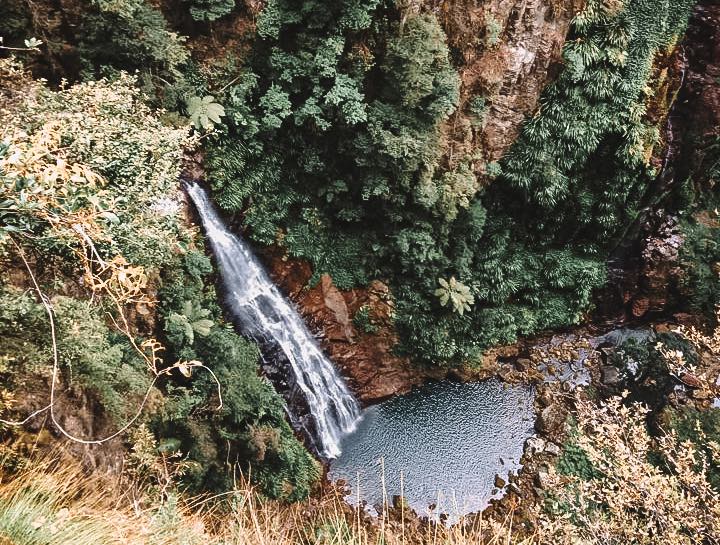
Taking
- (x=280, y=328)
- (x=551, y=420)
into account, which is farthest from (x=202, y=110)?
(x=551, y=420)

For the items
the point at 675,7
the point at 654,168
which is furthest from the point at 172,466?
the point at 675,7

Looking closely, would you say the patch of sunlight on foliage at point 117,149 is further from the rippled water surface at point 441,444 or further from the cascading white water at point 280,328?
the rippled water surface at point 441,444

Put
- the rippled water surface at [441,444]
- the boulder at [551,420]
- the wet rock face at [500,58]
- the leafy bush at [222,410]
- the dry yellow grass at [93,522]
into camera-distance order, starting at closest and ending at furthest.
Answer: the dry yellow grass at [93,522] → the leafy bush at [222,410] → the wet rock face at [500,58] → the rippled water surface at [441,444] → the boulder at [551,420]

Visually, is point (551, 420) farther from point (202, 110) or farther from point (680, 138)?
point (202, 110)

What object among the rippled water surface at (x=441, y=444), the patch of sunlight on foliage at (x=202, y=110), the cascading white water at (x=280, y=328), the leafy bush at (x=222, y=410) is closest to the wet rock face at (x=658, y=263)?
the rippled water surface at (x=441, y=444)

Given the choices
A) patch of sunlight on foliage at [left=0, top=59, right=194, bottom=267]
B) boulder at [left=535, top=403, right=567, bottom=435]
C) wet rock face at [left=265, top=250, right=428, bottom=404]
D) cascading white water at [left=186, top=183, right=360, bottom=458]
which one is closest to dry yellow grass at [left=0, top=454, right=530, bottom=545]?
patch of sunlight on foliage at [left=0, top=59, right=194, bottom=267]

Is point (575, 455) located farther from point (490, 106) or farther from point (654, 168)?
point (490, 106)

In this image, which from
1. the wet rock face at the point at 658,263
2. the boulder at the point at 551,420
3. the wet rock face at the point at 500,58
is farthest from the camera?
the wet rock face at the point at 658,263
